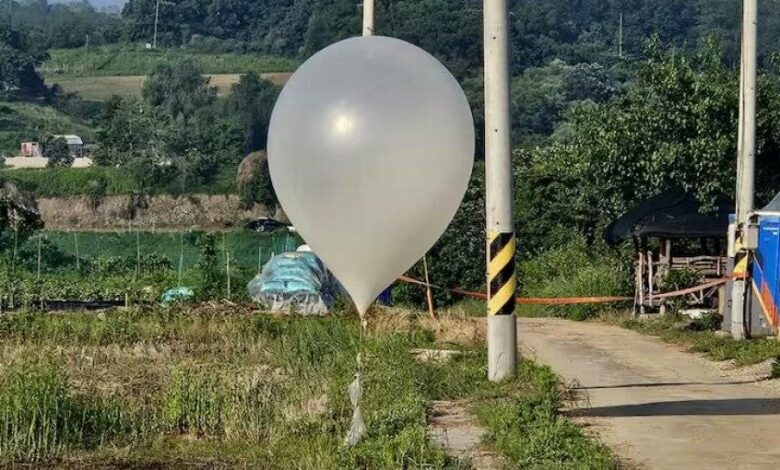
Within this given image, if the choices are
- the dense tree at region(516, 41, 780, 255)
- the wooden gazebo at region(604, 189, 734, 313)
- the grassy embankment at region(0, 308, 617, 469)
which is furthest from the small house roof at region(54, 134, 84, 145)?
the grassy embankment at region(0, 308, 617, 469)

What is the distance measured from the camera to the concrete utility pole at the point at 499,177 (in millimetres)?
14016

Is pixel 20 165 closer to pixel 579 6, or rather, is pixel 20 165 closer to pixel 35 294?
pixel 35 294

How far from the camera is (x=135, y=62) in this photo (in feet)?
372

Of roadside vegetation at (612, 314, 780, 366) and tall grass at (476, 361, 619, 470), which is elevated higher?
tall grass at (476, 361, 619, 470)

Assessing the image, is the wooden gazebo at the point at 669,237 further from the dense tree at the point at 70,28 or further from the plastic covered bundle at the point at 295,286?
the dense tree at the point at 70,28

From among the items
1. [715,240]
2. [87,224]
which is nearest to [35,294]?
[715,240]

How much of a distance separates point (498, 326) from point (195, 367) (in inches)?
115

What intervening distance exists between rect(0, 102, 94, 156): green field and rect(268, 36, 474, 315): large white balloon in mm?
76393

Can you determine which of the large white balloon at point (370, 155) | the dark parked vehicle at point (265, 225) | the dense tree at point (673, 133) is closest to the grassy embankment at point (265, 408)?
the large white balloon at point (370, 155)

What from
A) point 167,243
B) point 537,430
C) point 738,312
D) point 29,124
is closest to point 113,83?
point 29,124

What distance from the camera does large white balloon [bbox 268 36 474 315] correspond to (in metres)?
10.9

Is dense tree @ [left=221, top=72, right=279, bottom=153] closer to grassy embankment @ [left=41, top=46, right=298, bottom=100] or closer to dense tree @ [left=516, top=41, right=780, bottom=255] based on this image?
grassy embankment @ [left=41, top=46, right=298, bottom=100]

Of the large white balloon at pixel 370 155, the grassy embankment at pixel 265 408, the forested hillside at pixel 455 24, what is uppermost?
the forested hillside at pixel 455 24

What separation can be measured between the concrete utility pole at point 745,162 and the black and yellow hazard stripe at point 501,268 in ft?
22.8
